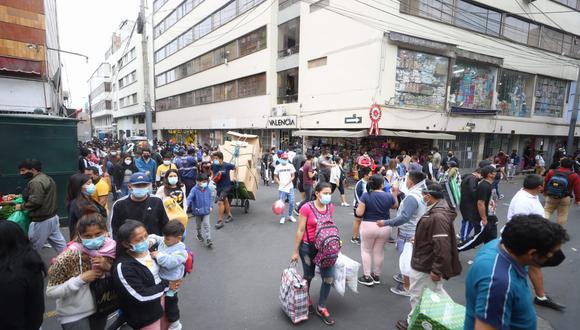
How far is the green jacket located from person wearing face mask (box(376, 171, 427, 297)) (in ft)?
15.3

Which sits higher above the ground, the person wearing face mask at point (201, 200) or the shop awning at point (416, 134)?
the shop awning at point (416, 134)

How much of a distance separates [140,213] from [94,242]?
108 cm

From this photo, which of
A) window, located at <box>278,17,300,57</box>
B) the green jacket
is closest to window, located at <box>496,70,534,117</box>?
window, located at <box>278,17,300,57</box>

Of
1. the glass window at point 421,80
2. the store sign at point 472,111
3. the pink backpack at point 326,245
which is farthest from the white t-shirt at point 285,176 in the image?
the store sign at point 472,111

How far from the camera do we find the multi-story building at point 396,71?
14.1 meters

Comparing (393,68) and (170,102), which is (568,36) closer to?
(393,68)

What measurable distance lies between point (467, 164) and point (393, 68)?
9702 mm

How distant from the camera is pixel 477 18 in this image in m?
16.4

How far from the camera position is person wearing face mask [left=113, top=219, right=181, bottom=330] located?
2150 millimetres

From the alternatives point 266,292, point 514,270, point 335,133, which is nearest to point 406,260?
point 266,292

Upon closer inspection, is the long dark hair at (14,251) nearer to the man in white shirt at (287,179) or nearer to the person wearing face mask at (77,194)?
the person wearing face mask at (77,194)

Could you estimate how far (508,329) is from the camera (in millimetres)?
1624

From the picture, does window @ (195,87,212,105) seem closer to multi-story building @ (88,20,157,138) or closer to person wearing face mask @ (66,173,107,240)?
multi-story building @ (88,20,157,138)

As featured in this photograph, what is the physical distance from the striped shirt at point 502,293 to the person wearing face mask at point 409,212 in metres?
1.90
